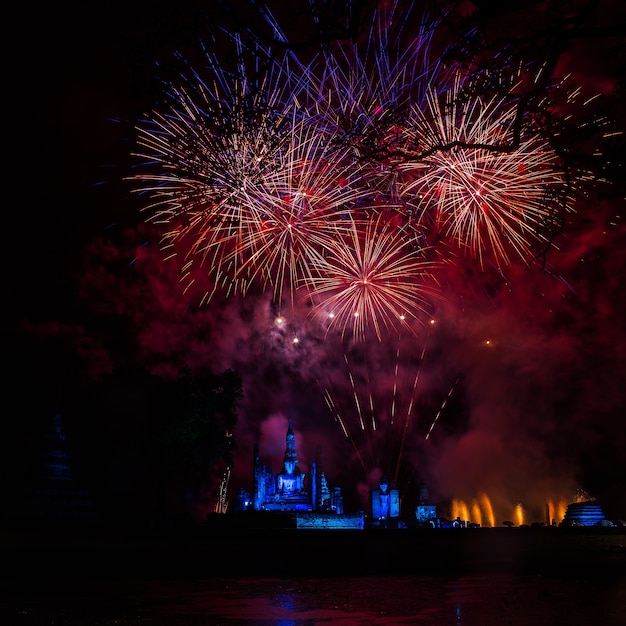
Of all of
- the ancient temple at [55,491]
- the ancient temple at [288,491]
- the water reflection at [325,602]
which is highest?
the ancient temple at [288,491]

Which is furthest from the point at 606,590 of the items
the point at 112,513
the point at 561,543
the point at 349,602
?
the point at 112,513

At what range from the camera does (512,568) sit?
70.0 ft

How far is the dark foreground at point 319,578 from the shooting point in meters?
11.0

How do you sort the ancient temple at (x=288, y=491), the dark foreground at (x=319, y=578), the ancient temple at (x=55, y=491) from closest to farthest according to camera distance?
1. the dark foreground at (x=319, y=578)
2. the ancient temple at (x=55, y=491)
3. the ancient temple at (x=288, y=491)

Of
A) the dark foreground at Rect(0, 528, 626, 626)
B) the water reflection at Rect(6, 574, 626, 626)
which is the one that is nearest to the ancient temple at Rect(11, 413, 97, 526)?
the dark foreground at Rect(0, 528, 626, 626)

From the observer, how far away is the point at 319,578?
19062mm

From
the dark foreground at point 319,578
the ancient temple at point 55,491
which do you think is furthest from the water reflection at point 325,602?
the ancient temple at point 55,491

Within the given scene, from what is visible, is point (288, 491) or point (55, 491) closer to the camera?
point (55, 491)

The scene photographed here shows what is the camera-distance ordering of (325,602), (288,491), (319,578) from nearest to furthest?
(325,602) → (319,578) → (288,491)

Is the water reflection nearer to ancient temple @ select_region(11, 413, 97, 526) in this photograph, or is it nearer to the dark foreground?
the dark foreground

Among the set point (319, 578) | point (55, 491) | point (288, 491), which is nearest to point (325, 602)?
point (319, 578)

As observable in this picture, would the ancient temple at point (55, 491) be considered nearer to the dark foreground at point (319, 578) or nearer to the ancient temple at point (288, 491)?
the dark foreground at point (319, 578)

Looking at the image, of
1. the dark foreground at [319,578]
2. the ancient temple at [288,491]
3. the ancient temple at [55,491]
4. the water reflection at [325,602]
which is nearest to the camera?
the water reflection at [325,602]

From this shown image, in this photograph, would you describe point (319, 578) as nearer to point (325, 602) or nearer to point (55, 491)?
point (325, 602)
